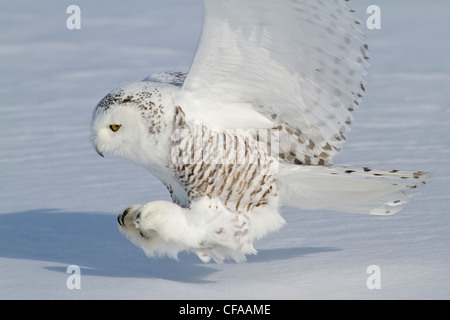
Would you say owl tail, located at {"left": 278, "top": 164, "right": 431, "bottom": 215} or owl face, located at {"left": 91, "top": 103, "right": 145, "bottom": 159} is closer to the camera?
owl face, located at {"left": 91, "top": 103, "right": 145, "bottom": 159}

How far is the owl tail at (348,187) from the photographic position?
3244mm

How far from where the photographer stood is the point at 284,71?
315cm

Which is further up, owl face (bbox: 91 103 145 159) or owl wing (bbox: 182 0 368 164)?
owl wing (bbox: 182 0 368 164)

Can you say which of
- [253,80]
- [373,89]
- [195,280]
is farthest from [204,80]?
[373,89]

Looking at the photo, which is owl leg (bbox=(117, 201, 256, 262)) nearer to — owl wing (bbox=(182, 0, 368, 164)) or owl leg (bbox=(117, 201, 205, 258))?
A: owl leg (bbox=(117, 201, 205, 258))

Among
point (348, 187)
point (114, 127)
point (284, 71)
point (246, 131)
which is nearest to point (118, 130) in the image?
point (114, 127)

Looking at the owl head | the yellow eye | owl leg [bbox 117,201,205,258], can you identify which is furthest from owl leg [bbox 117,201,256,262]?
the yellow eye

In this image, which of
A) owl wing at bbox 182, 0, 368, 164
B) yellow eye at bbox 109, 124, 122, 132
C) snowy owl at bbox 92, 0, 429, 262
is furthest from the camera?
yellow eye at bbox 109, 124, 122, 132

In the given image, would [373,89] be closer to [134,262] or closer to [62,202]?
[62,202]

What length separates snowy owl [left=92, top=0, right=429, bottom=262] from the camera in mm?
3045

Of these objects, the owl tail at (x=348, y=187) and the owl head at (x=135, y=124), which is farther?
the owl tail at (x=348, y=187)

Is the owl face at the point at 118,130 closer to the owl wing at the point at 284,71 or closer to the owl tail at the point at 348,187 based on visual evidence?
the owl wing at the point at 284,71

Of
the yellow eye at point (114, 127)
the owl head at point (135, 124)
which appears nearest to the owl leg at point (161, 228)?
the owl head at point (135, 124)

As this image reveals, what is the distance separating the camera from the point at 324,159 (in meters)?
3.42
